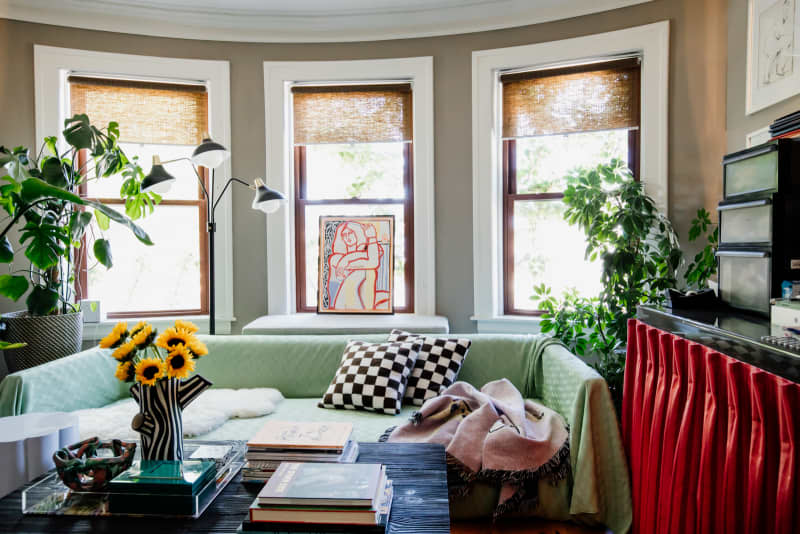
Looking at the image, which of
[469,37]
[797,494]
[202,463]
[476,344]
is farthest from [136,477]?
[469,37]

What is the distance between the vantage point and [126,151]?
356 centimetres

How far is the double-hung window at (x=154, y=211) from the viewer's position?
3490 mm

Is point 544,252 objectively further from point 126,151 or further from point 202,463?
point 126,151

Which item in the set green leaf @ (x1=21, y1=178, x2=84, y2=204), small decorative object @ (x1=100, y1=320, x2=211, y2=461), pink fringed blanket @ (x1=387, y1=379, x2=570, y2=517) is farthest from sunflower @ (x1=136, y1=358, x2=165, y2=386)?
pink fringed blanket @ (x1=387, y1=379, x2=570, y2=517)

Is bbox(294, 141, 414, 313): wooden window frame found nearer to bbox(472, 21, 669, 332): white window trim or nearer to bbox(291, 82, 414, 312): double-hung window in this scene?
bbox(291, 82, 414, 312): double-hung window

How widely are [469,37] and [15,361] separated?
3.47 metres

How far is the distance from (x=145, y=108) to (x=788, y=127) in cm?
369

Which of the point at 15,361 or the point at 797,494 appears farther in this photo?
the point at 15,361

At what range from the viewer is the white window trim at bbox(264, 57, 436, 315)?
352 centimetres

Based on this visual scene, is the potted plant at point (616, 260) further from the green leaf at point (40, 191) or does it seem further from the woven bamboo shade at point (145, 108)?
the woven bamboo shade at point (145, 108)

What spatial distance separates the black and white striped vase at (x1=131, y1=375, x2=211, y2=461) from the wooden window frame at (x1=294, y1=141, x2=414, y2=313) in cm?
244

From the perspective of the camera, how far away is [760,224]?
166 cm

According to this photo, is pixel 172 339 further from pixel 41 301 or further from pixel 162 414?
pixel 41 301

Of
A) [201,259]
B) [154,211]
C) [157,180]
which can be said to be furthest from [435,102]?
[154,211]
